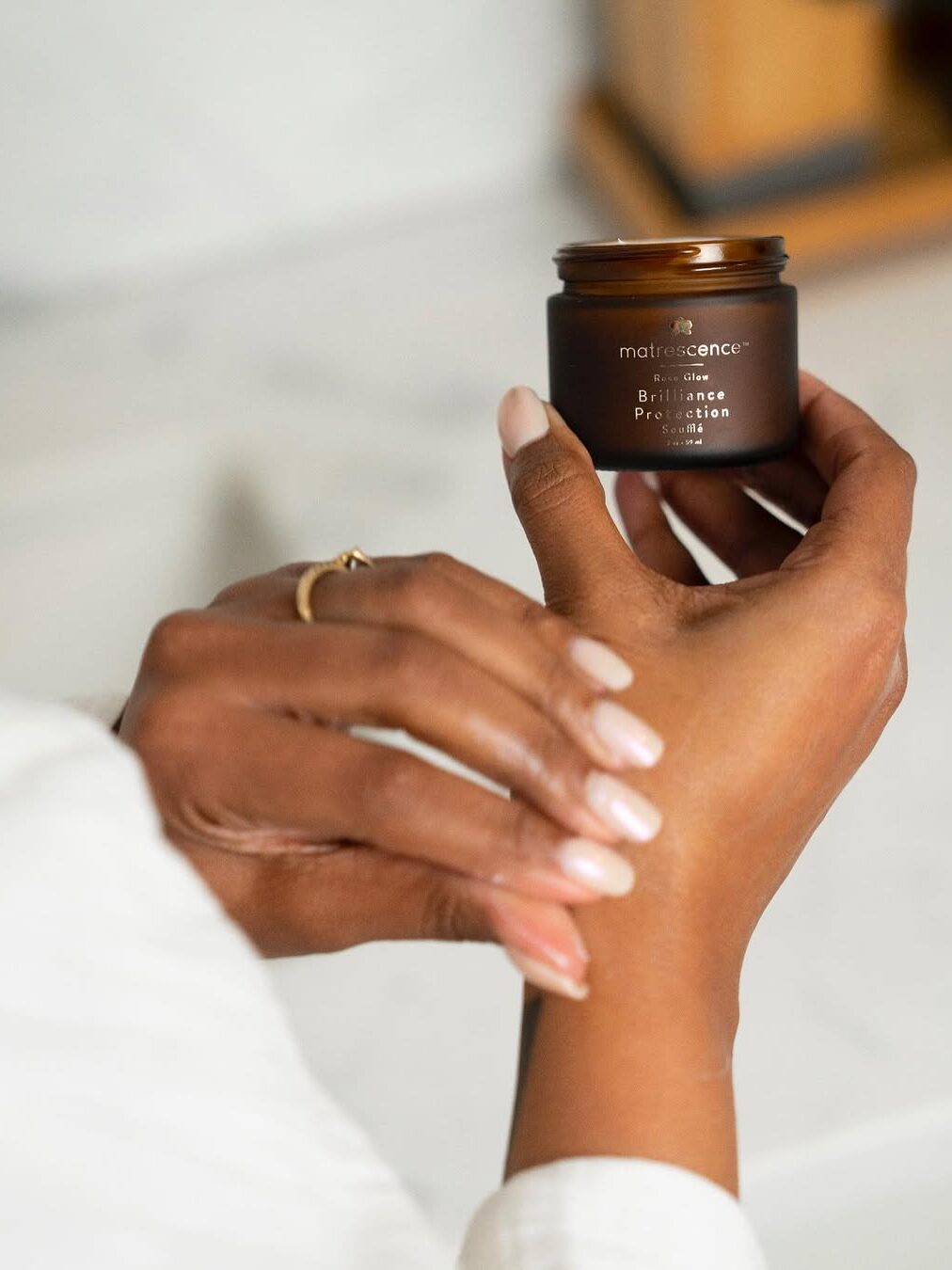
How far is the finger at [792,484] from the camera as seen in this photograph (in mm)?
695

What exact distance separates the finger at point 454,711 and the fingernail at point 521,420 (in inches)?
5.9

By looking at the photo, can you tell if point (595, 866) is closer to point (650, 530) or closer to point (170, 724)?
point (170, 724)

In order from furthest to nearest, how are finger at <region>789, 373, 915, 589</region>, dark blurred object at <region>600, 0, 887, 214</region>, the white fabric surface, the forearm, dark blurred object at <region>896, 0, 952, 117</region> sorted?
dark blurred object at <region>896, 0, 952, 117</region>, dark blurred object at <region>600, 0, 887, 214</region>, finger at <region>789, 373, 915, 589</region>, the forearm, the white fabric surface

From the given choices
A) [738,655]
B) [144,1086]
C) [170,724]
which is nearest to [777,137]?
[738,655]

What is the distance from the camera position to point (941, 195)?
97cm

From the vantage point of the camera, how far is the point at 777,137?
0.95 metres

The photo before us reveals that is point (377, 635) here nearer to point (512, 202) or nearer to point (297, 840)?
point (297, 840)

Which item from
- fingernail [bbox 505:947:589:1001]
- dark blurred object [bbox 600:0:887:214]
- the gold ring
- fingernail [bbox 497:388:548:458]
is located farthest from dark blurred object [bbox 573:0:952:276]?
fingernail [bbox 505:947:589:1001]

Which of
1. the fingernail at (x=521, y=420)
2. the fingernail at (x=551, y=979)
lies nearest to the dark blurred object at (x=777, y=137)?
the fingernail at (x=521, y=420)

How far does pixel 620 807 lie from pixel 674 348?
219 mm

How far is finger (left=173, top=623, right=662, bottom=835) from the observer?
0.47 metres

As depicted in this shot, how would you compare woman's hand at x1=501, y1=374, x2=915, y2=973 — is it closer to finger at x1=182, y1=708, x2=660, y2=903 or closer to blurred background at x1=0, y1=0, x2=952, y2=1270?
finger at x1=182, y1=708, x2=660, y2=903

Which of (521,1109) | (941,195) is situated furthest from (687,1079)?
(941,195)

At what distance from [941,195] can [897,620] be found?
1.78 ft
